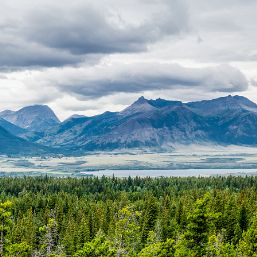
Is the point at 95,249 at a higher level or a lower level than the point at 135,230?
higher

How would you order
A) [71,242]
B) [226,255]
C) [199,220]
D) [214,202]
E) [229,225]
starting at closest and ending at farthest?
1. [199,220]
2. [226,255]
3. [71,242]
4. [229,225]
5. [214,202]

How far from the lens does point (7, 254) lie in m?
54.3

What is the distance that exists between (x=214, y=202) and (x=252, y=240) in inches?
3240

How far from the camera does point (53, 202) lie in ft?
581

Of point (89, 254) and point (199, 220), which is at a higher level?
point (199, 220)

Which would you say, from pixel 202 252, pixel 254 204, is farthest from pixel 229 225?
pixel 202 252

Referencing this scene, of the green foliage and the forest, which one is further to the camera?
the forest

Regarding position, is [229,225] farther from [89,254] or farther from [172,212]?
[89,254]

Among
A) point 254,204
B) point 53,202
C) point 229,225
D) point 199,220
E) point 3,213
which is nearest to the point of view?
point 3,213

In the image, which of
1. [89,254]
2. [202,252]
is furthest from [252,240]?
[89,254]

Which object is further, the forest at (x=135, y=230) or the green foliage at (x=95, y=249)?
the forest at (x=135, y=230)

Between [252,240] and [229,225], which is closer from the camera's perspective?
[252,240]

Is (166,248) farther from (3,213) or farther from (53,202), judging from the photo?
(53,202)

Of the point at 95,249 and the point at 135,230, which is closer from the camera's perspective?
the point at 95,249
